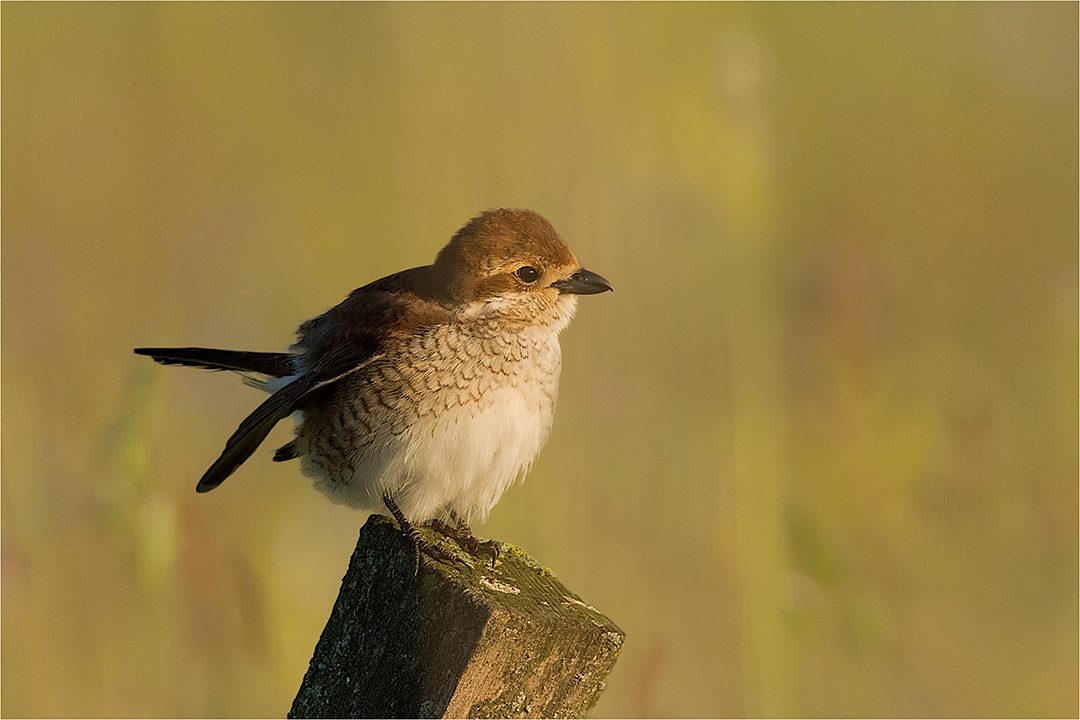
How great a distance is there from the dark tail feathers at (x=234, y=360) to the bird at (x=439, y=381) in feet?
0.03

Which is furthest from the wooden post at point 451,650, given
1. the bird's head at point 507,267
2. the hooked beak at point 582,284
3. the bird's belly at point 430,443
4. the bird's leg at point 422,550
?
the hooked beak at point 582,284

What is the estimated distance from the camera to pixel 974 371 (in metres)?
4.07

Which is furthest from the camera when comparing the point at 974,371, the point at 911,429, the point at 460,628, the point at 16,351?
the point at 974,371

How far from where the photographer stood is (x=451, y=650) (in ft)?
5.15

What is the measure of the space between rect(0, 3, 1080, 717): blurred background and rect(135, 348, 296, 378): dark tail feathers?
35 centimetres

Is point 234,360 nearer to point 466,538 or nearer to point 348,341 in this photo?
point 348,341

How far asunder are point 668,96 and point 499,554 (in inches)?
80.1

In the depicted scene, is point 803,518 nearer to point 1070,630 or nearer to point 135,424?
point 1070,630

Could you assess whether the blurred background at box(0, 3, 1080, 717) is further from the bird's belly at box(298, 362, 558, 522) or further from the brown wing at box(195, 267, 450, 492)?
the bird's belly at box(298, 362, 558, 522)

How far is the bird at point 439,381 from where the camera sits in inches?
108

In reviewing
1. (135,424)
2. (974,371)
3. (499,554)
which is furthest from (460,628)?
(974,371)

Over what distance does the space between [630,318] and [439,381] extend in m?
1.40

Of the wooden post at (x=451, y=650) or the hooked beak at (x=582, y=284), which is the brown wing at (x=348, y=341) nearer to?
the hooked beak at (x=582, y=284)

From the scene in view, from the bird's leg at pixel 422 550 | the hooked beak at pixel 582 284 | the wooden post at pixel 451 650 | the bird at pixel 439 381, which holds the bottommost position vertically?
the wooden post at pixel 451 650
